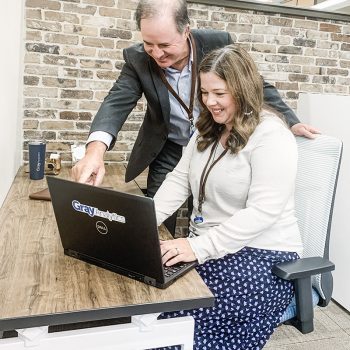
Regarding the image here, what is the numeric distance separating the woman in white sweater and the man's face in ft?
0.74

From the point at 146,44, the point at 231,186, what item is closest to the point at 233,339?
the point at 231,186

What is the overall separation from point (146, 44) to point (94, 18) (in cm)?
103

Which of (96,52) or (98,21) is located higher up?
(98,21)

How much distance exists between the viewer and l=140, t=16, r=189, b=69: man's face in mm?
1618

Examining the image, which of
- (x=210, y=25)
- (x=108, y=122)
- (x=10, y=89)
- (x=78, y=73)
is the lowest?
(x=108, y=122)

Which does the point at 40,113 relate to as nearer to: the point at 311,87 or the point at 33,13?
the point at 33,13

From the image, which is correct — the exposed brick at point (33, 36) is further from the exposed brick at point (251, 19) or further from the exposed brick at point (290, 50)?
the exposed brick at point (290, 50)

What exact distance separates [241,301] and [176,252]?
280mm

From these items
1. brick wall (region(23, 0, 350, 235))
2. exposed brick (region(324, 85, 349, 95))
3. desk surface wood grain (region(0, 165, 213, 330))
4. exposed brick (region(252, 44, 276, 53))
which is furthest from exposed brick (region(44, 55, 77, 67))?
exposed brick (region(324, 85, 349, 95))

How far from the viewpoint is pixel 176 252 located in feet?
4.01

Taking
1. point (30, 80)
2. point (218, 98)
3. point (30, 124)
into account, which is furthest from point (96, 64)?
point (218, 98)

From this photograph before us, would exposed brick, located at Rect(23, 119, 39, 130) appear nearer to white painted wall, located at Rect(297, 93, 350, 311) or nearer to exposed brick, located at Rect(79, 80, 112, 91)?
exposed brick, located at Rect(79, 80, 112, 91)

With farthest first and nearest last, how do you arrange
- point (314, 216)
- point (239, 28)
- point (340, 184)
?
point (239, 28), point (340, 184), point (314, 216)

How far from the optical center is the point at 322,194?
5.03ft
